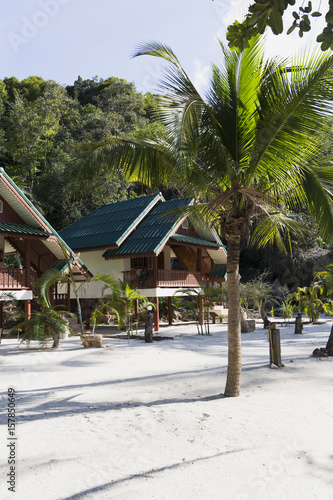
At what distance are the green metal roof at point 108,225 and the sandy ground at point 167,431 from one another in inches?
424

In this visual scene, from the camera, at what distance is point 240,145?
7.07 metres

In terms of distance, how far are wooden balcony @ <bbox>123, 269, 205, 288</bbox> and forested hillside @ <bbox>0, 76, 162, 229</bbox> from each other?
9.75 m

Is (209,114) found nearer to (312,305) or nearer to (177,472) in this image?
(177,472)

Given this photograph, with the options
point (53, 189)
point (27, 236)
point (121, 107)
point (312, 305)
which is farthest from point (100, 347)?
point (121, 107)

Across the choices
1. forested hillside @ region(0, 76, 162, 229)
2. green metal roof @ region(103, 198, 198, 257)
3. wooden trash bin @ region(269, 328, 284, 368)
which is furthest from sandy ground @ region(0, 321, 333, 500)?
forested hillside @ region(0, 76, 162, 229)

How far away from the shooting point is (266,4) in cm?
254

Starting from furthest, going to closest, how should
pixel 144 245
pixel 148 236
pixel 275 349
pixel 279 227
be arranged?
pixel 148 236, pixel 144 245, pixel 275 349, pixel 279 227

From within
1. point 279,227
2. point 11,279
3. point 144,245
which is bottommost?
point 11,279

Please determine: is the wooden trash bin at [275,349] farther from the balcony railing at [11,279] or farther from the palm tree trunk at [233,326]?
the balcony railing at [11,279]

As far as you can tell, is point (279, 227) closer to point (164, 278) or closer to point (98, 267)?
point (164, 278)

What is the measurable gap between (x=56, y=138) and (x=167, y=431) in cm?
3545

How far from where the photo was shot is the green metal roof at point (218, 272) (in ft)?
81.8

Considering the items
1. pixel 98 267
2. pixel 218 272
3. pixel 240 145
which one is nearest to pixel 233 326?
pixel 240 145

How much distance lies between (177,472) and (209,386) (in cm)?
380
